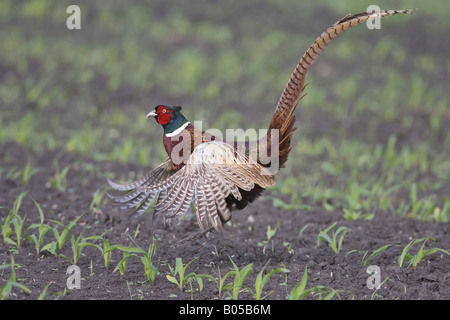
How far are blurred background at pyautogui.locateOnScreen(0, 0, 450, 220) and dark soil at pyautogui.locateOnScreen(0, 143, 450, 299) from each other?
860 mm

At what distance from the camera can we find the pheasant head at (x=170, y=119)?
15.1 feet

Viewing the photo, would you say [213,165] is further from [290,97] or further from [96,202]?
[96,202]

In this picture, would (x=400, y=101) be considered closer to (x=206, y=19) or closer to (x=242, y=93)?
(x=242, y=93)

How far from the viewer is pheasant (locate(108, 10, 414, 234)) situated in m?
4.26

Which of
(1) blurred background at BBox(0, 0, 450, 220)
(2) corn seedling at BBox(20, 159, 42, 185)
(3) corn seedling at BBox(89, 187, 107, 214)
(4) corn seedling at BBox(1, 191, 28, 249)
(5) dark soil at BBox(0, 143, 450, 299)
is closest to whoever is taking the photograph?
(5) dark soil at BBox(0, 143, 450, 299)

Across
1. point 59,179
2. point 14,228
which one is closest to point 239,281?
point 14,228

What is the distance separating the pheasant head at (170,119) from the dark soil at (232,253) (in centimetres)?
82

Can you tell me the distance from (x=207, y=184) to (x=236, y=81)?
610 cm

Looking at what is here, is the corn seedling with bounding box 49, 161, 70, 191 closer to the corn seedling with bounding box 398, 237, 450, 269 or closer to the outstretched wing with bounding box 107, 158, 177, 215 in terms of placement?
the outstretched wing with bounding box 107, 158, 177, 215

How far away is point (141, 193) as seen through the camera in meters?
4.59

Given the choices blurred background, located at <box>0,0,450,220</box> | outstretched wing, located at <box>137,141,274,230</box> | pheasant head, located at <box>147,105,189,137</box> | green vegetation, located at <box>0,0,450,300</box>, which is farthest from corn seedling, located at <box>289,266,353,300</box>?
blurred background, located at <box>0,0,450,220</box>

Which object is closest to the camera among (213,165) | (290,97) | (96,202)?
(213,165)

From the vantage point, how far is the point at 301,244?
4918 mm
